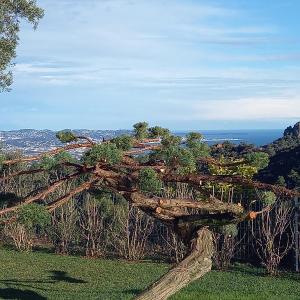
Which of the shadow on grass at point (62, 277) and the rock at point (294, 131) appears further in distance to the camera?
the rock at point (294, 131)

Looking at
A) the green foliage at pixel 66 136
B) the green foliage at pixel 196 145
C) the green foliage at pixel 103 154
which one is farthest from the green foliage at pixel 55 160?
the green foliage at pixel 196 145

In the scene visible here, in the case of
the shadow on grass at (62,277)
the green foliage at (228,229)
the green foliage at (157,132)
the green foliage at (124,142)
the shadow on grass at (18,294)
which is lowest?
the shadow on grass at (62,277)

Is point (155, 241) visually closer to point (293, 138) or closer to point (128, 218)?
point (128, 218)

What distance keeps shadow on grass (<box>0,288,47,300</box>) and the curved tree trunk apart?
4.61m

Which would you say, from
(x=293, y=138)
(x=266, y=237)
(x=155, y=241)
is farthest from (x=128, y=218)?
(x=293, y=138)

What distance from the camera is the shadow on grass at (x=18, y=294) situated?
9.38 m

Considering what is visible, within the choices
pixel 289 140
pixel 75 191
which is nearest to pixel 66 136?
pixel 75 191

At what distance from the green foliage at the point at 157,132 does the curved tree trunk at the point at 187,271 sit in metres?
0.91

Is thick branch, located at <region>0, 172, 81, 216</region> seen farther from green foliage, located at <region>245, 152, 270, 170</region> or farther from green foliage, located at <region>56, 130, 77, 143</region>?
green foliage, located at <region>245, 152, 270, 170</region>

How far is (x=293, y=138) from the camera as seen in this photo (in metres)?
35.1

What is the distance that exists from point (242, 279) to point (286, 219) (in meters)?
2.33

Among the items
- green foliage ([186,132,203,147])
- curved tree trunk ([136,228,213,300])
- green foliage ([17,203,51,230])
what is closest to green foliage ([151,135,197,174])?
green foliage ([186,132,203,147])

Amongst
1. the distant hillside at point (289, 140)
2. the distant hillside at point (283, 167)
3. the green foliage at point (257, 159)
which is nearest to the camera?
the green foliage at point (257, 159)

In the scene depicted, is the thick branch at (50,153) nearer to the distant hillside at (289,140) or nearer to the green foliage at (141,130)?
the green foliage at (141,130)
